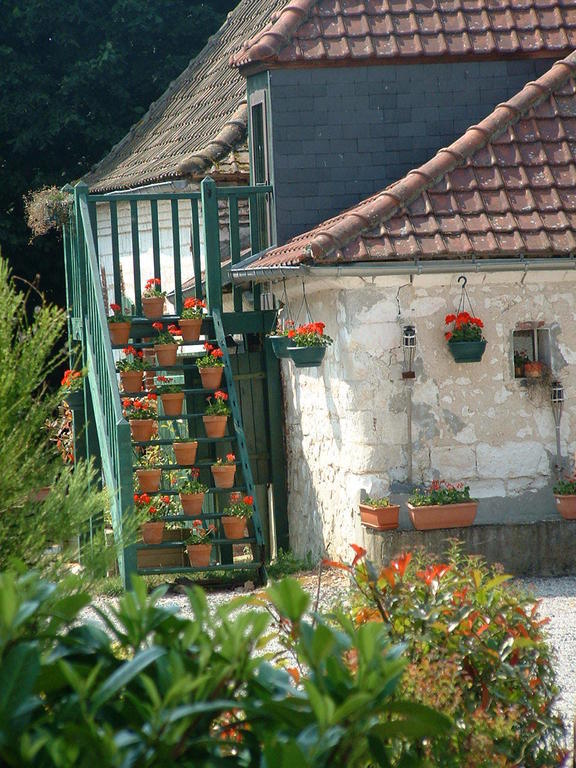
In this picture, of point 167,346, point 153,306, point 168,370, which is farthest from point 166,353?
point 153,306

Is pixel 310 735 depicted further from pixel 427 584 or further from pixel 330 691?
pixel 427 584

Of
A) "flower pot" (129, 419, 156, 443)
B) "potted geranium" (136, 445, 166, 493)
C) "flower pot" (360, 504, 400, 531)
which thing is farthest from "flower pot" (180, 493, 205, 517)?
"flower pot" (360, 504, 400, 531)

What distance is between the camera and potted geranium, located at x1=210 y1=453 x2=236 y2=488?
9461 millimetres

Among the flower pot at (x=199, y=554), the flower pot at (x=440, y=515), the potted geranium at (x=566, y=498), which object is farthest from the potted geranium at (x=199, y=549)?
the potted geranium at (x=566, y=498)

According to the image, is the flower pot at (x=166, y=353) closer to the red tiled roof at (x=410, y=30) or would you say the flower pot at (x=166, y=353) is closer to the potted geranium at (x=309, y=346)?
the potted geranium at (x=309, y=346)

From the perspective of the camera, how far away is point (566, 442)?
9.23m

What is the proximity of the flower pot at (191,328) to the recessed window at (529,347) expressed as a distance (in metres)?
2.55

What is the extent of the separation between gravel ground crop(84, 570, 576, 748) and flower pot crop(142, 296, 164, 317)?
2508 millimetres

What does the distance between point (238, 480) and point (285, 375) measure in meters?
1.01

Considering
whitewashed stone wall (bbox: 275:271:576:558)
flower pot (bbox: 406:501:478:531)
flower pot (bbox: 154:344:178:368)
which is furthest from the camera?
flower pot (bbox: 154:344:178:368)

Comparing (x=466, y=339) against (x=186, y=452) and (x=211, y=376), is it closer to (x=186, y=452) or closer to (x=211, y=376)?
(x=211, y=376)

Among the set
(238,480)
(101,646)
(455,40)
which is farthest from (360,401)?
(101,646)

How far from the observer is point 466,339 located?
28.9 ft

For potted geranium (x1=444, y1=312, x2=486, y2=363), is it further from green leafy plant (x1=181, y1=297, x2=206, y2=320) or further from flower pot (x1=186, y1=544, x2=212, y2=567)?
flower pot (x1=186, y1=544, x2=212, y2=567)
